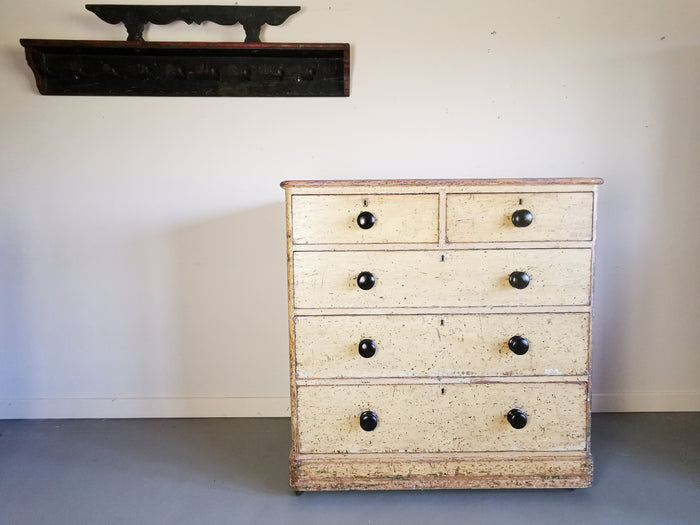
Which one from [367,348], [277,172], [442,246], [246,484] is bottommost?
[246,484]

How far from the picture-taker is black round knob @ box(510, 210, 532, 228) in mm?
1711

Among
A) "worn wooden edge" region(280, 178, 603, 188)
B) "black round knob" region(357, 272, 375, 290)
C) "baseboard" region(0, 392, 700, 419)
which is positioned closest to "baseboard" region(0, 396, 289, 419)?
"baseboard" region(0, 392, 700, 419)

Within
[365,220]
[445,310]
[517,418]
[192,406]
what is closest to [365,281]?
[365,220]

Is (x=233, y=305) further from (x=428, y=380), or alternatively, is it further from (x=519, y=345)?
(x=519, y=345)

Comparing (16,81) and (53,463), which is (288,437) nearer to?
(53,463)

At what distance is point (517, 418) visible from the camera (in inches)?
71.4

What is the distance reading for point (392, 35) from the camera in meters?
2.34

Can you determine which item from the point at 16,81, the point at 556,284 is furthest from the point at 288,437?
the point at 16,81

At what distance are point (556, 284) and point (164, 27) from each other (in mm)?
2114

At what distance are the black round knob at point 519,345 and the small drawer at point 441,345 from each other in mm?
11

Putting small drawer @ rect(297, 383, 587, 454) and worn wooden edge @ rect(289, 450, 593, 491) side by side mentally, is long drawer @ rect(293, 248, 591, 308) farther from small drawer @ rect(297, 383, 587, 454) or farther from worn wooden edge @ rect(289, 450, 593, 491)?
worn wooden edge @ rect(289, 450, 593, 491)

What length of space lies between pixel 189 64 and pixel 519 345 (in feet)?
6.41

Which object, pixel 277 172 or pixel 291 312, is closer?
pixel 291 312

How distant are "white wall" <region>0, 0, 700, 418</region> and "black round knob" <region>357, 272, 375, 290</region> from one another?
0.78m
